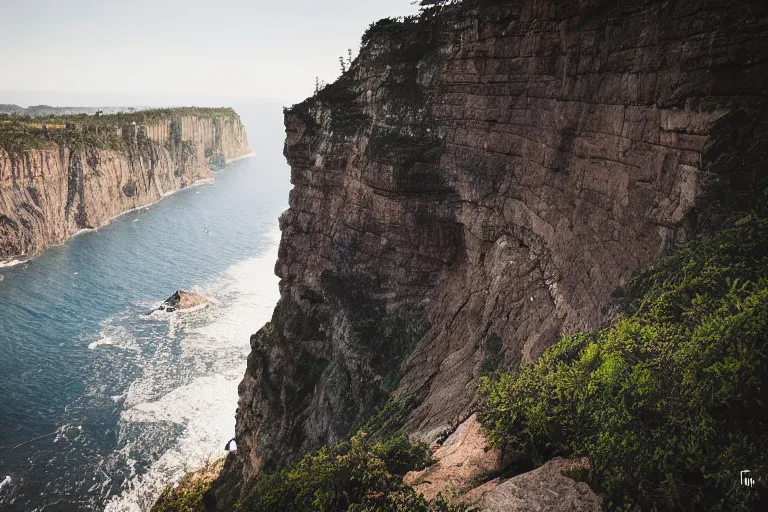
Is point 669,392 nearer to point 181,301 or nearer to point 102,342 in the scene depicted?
point 102,342

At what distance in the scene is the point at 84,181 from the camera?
107 meters

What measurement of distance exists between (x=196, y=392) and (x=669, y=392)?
51059 millimetres

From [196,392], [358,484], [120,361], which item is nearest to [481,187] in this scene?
[358,484]

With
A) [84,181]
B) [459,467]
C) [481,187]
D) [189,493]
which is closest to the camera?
[459,467]

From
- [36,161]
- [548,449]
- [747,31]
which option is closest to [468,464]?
[548,449]

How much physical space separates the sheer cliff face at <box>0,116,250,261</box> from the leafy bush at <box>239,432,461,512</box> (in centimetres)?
8913

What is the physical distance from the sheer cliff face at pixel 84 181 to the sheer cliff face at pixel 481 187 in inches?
2836

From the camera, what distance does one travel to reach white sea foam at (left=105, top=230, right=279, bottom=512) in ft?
146

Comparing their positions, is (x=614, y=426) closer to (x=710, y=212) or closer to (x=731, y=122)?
A: (x=710, y=212)

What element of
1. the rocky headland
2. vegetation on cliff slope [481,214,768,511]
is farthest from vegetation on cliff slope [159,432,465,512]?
vegetation on cliff slope [481,214,768,511]

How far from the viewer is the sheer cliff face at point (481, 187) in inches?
627

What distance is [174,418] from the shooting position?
50469 millimetres

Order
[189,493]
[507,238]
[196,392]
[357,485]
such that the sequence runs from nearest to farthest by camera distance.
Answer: [357,485], [507,238], [189,493], [196,392]

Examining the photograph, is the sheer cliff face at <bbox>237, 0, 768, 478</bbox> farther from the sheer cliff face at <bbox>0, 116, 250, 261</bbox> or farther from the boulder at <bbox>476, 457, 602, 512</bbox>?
the sheer cliff face at <bbox>0, 116, 250, 261</bbox>
